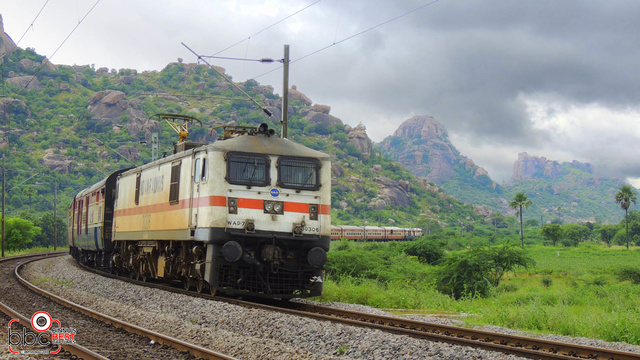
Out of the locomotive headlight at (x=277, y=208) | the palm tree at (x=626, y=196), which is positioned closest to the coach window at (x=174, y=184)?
the locomotive headlight at (x=277, y=208)

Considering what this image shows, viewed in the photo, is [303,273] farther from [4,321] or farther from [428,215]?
[428,215]

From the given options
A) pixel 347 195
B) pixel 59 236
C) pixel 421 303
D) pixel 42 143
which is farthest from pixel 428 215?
pixel 421 303

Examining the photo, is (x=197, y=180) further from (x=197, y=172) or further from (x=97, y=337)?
(x=97, y=337)

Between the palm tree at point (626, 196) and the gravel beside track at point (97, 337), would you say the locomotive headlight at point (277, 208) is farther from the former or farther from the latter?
the palm tree at point (626, 196)

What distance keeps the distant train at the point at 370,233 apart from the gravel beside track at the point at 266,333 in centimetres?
6816

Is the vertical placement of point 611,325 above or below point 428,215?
below

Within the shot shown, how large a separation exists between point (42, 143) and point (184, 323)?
153m

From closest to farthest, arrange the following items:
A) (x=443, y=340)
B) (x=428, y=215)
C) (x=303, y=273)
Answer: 1. (x=443, y=340)
2. (x=303, y=273)
3. (x=428, y=215)

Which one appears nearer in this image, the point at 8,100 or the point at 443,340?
the point at 443,340

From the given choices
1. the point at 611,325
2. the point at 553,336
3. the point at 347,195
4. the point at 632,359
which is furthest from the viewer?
the point at 347,195

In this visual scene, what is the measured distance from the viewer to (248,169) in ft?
48.3

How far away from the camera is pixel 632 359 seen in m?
8.05

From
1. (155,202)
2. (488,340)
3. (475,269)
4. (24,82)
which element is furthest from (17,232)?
(24,82)

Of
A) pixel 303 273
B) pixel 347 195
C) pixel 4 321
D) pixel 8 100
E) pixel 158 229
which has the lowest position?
pixel 4 321
